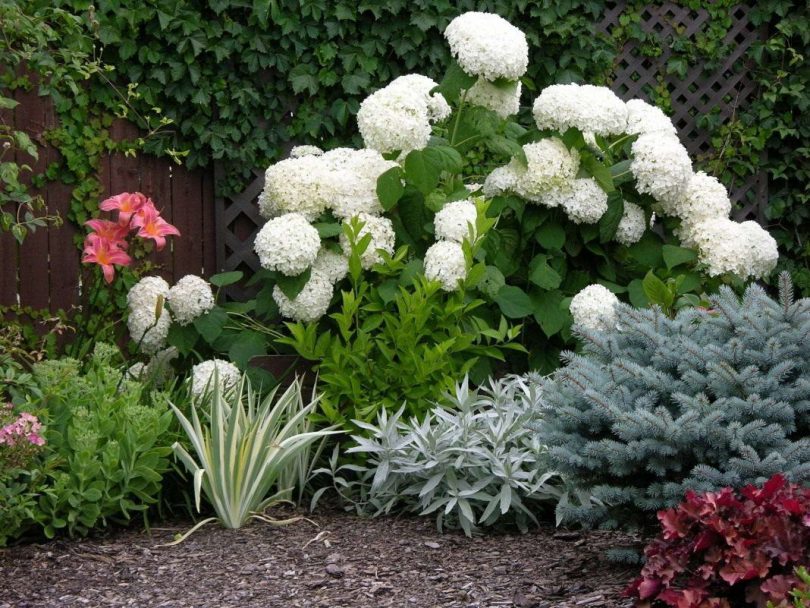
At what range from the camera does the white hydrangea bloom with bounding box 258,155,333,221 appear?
4.41 metres

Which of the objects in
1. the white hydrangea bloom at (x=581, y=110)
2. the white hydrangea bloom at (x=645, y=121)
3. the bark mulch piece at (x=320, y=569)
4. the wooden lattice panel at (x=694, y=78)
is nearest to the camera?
the bark mulch piece at (x=320, y=569)

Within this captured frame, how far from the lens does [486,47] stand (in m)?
4.22

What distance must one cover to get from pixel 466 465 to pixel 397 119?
1.54m

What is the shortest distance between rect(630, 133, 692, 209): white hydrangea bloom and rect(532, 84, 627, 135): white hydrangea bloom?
0.53 ft

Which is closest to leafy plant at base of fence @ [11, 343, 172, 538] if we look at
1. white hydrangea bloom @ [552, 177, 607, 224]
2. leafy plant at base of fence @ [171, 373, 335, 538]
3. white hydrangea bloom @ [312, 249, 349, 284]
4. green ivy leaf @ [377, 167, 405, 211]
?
leafy plant at base of fence @ [171, 373, 335, 538]

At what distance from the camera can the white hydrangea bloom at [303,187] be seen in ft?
14.5

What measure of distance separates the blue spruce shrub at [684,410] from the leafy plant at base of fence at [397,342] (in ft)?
3.37

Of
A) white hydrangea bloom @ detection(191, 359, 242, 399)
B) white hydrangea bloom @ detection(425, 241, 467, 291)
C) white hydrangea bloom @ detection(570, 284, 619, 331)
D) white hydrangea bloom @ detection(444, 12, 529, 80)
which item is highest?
white hydrangea bloom @ detection(444, 12, 529, 80)

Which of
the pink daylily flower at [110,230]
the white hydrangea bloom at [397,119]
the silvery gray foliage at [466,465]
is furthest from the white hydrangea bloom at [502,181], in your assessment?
the pink daylily flower at [110,230]

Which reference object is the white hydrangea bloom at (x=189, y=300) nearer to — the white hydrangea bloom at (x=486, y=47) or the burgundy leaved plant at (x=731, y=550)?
the white hydrangea bloom at (x=486, y=47)

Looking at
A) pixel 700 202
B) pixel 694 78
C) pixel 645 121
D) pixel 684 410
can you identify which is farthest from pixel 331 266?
pixel 694 78

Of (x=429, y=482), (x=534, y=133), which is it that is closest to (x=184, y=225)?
(x=534, y=133)

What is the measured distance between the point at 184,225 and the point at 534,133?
2.04m

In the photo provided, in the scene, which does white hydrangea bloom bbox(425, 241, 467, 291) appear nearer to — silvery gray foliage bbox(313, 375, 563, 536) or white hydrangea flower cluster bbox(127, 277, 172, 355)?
silvery gray foliage bbox(313, 375, 563, 536)
